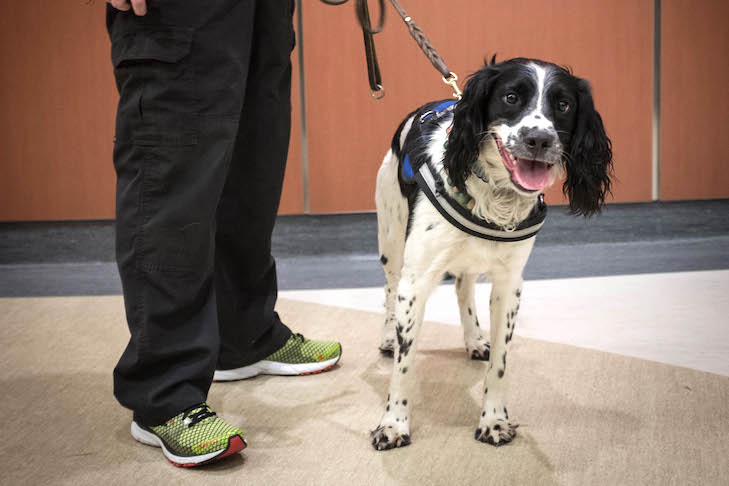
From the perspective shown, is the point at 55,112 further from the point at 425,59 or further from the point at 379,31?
the point at 379,31

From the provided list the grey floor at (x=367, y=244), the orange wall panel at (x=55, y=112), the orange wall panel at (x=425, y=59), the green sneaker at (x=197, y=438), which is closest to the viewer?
the green sneaker at (x=197, y=438)

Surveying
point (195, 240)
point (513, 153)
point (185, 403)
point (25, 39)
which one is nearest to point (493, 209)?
point (513, 153)

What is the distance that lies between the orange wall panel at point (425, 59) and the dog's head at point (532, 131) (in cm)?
224

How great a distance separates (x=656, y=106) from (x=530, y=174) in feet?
9.14

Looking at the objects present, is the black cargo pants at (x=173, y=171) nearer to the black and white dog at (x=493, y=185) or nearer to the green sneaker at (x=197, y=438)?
the green sneaker at (x=197, y=438)

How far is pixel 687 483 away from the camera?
1505mm

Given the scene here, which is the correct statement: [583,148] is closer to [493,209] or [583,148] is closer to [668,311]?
[493,209]

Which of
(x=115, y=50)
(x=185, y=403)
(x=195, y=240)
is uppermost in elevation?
(x=115, y=50)

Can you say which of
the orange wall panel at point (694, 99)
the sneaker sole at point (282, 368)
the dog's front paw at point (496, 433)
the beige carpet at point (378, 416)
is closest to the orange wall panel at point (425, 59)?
the orange wall panel at point (694, 99)

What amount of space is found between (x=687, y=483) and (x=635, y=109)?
2836mm

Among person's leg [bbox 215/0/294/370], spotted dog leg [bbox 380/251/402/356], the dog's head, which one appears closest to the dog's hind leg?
spotted dog leg [bbox 380/251/402/356]

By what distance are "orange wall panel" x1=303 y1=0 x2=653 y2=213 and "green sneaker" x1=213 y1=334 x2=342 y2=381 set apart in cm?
172

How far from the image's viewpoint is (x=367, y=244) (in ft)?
12.9

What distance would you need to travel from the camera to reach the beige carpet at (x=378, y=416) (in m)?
1.58
